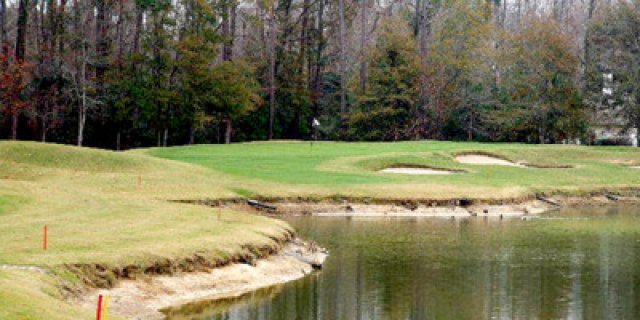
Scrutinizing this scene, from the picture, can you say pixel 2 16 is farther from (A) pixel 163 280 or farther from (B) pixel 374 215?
(A) pixel 163 280

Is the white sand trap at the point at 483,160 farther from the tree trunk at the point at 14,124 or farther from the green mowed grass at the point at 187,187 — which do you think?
the tree trunk at the point at 14,124

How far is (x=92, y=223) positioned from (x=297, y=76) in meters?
60.1

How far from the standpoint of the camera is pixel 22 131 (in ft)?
239

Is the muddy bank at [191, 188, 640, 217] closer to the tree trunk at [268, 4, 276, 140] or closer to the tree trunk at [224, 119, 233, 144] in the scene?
the tree trunk at [224, 119, 233, 144]

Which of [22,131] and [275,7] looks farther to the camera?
[275,7]

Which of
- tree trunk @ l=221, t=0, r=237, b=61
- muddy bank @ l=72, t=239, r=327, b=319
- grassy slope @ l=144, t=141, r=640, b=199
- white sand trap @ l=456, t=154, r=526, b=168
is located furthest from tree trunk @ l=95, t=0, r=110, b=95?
muddy bank @ l=72, t=239, r=327, b=319

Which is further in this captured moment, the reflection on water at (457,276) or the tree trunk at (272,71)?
the tree trunk at (272,71)

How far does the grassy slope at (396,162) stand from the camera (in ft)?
146

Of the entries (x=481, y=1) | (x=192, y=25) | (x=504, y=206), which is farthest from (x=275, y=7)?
(x=504, y=206)

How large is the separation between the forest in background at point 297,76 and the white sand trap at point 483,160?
19.3 meters

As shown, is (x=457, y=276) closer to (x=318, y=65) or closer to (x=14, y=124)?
(x=14, y=124)

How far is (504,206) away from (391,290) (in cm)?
2209

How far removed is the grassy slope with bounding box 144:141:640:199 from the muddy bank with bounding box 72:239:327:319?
15.8 m

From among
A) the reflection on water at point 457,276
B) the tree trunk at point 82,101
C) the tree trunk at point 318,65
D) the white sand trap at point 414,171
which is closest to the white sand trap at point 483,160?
the white sand trap at point 414,171
